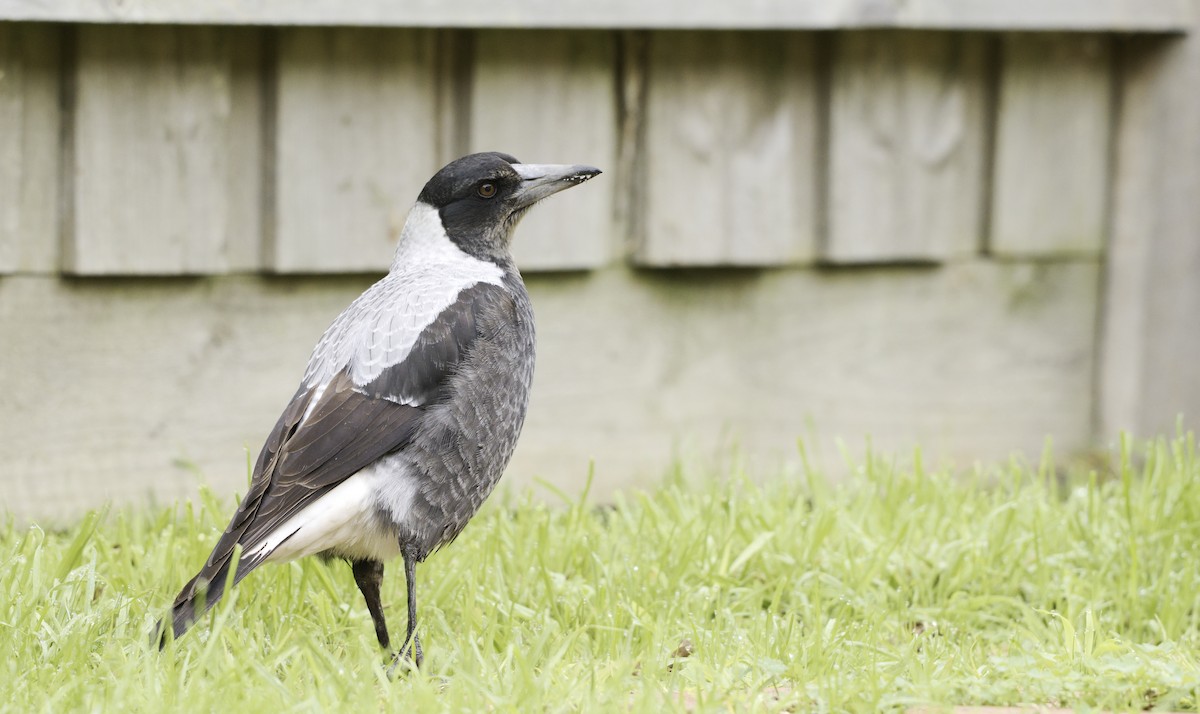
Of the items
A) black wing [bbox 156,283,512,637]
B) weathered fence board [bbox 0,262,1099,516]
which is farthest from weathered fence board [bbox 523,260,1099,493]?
black wing [bbox 156,283,512,637]

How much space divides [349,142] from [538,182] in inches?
27.2

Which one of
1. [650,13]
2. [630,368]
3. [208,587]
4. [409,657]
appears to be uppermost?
[650,13]

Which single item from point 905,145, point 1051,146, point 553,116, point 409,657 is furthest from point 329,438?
point 1051,146

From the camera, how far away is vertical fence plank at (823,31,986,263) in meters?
3.96

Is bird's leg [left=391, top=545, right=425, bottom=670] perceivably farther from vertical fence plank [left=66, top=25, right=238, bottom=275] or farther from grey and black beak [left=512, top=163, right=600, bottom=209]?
vertical fence plank [left=66, top=25, right=238, bottom=275]

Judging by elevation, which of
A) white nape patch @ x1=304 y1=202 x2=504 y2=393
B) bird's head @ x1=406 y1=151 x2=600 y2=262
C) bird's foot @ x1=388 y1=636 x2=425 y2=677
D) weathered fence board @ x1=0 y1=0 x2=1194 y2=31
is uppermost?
weathered fence board @ x1=0 y1=0 x2=1194 y2=31

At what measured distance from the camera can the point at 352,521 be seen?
2.59 meters

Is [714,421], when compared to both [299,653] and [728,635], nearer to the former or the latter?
[728,635]

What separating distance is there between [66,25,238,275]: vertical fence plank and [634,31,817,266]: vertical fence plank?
1.09m

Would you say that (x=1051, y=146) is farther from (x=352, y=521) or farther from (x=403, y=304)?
(x=352, y=521)

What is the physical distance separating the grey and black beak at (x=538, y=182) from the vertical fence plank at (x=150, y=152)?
2.65 feet

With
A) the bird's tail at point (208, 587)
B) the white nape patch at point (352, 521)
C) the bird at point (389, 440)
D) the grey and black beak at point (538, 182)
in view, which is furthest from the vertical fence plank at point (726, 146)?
the bird's tail at point (208, 587)

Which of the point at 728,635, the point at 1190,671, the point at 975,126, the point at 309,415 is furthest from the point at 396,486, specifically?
the point at 975,126

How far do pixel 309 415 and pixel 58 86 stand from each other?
47.4 inches
